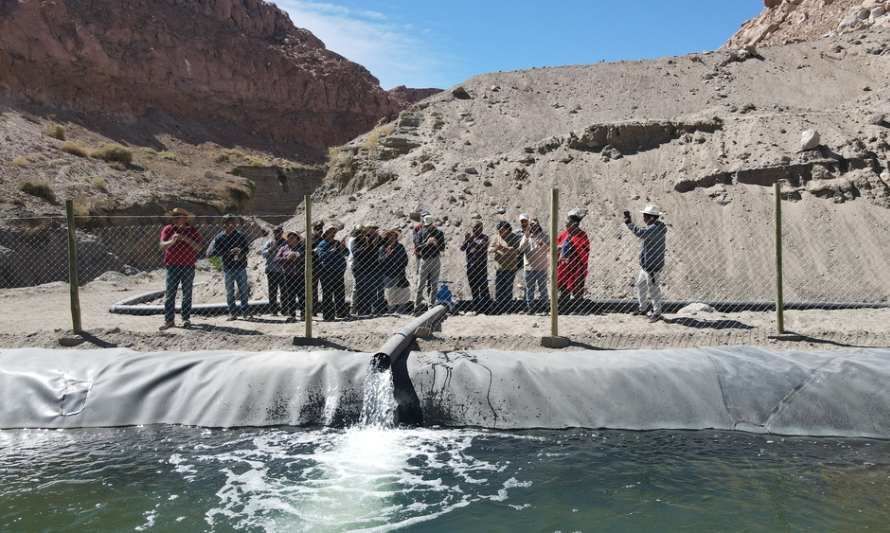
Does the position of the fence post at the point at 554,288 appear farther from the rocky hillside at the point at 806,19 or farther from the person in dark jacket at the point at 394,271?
the rocky hillside at the point at 806,19

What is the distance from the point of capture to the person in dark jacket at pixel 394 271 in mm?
10375

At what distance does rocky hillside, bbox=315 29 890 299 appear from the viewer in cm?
1484

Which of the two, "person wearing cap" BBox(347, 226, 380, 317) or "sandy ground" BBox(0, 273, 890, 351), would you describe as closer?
"sandy ground" BBox(0, 273, 890, 351)

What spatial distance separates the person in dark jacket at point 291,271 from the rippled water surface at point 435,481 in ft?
12.7

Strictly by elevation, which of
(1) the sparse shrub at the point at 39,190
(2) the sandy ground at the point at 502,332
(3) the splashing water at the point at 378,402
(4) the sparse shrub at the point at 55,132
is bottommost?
(3) the splashing water at the point at 378,402

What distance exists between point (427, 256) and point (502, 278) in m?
1.15

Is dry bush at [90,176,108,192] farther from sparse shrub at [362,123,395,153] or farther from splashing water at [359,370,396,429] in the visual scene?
splashing water at [359,370,396,429]

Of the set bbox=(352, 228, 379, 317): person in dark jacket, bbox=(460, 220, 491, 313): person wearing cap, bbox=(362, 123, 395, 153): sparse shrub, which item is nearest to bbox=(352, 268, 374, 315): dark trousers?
bbox=(352, 228, 379, 317): person in dark jacket

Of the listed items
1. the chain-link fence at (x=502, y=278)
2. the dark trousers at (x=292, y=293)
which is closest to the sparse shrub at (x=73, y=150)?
the chain-link fence at (x=502, y=278)

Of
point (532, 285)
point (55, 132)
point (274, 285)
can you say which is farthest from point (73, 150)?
point (532, 285)

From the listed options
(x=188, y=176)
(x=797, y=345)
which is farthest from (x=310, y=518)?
(x=188, y=176)

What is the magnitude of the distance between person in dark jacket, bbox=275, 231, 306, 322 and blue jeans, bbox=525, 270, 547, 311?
125 inches

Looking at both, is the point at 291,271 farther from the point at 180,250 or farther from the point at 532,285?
the point at 532,285

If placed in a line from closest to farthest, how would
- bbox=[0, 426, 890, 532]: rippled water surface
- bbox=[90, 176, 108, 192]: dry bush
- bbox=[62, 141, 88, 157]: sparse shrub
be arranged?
bbox=[0, 426, 890, 532]: rippled water surface, bbox=[90, 176, 108, 192]: dry bush, bbox=[62, 141, 88, 157]: sparse shrub
